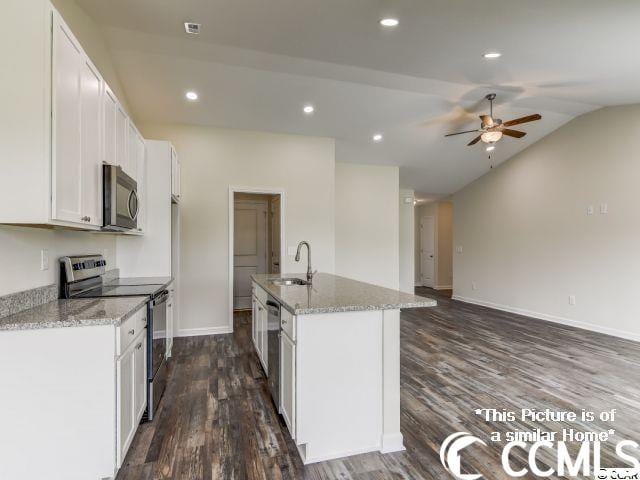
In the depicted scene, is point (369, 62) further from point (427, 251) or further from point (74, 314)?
point (427, 251)

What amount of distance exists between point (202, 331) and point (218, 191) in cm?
195

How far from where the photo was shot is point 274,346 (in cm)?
250

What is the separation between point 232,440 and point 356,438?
0.80 metres

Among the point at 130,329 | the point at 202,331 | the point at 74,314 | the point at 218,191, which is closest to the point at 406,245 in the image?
the point at 218,191

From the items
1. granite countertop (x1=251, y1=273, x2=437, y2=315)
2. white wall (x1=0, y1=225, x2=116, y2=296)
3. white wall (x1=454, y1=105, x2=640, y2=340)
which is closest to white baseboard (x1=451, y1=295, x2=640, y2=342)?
white wall (x1=454, y1=105, x2=640, y2=340)

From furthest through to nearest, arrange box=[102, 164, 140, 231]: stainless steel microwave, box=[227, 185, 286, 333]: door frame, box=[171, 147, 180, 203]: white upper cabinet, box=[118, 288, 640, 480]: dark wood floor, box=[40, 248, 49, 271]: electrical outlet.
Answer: box=[227, 185, 286, 333]: door frame
box=[171, 147, 180, 203]: white upper cabinet
box=[102, 164, 140, 231]: stainless steel microwave
box=[40, 248, 49, 271]: electrical outlet
box=[118, 288, 640, 480]: dark wood floor

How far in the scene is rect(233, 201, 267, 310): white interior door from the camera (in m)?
6.71

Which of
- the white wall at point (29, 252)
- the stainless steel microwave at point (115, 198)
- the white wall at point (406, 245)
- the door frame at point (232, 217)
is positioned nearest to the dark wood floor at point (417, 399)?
the door frame at point (232, 217)

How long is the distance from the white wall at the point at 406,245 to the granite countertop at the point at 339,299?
5.23 metres

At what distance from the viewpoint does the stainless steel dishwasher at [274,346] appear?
2412 millimetres

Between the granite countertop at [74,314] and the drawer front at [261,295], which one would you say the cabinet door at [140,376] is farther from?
the drawer front at [261,295]

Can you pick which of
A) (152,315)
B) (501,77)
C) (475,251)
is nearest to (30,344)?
(152,315)

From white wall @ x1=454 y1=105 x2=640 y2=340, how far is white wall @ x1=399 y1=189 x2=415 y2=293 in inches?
51.5

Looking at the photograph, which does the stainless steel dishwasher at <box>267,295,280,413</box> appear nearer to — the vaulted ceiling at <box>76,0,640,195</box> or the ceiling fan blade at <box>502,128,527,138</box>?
the vaulted ceiling at <box>76,0,640,195</box>
